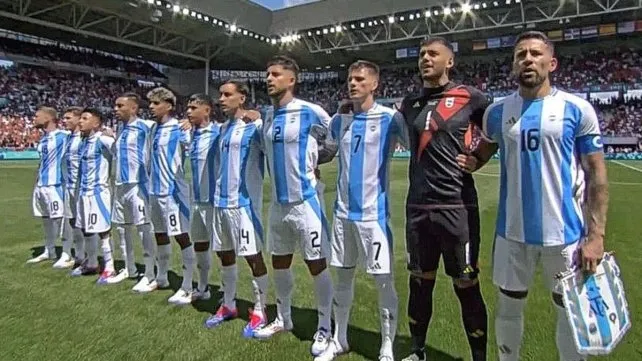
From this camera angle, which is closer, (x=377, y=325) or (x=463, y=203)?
(x=463, y=203)

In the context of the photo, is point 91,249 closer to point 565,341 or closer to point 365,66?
point 365,66

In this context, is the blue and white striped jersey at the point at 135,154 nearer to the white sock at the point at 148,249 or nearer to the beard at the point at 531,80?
the white sock at the point at 148,249

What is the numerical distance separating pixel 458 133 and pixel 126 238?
13.2 feet

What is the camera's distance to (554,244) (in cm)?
269

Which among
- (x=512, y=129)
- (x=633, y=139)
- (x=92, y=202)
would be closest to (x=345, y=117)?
(x=512, y=129)

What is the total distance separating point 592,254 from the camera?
2.56m

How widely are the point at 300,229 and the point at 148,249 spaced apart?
2.42 m

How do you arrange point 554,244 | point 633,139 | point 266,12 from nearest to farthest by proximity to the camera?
point 554,244, point 633,139, point 266,12

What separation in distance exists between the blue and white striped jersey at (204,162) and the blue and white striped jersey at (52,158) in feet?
9.17

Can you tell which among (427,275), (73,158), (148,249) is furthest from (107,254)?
(427,275)

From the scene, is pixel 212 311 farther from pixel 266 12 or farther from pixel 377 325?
pixel 266 12

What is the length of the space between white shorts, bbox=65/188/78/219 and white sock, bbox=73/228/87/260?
0.21 meters

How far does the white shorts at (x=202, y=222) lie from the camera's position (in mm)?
4586

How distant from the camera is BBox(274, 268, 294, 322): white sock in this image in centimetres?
409
